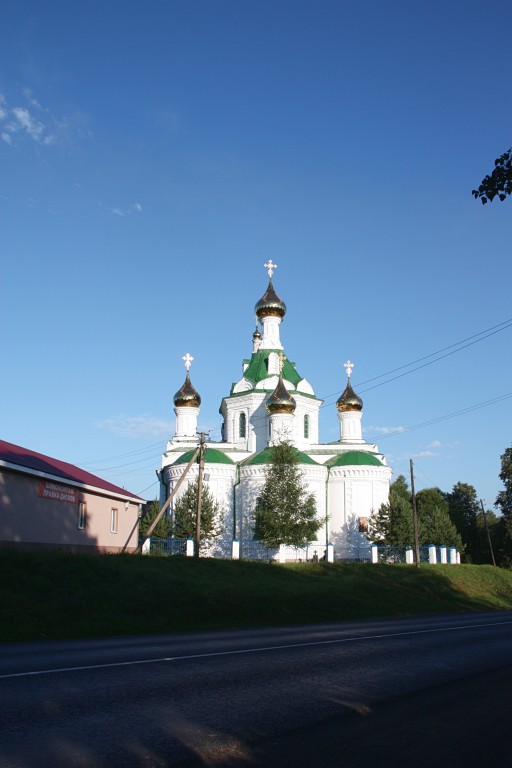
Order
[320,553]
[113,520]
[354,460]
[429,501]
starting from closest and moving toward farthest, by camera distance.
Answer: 1. [113,520]
2. [320,553]
3. [354,460]
4. [429,501]

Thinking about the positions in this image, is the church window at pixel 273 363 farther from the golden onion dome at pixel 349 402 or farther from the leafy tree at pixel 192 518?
the leafy tree at pixel 192 518

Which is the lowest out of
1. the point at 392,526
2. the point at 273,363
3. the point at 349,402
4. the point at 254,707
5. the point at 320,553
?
the point at 254,707

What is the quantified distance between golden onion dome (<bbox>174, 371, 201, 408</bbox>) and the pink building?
24943mm

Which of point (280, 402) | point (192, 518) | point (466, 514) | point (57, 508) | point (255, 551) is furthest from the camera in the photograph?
point (466, 514)

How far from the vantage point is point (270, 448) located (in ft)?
152

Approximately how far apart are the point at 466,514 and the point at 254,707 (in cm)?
7860

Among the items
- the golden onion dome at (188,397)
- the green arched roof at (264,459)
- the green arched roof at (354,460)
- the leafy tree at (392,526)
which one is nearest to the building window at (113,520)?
the green arched roof at (264,459)

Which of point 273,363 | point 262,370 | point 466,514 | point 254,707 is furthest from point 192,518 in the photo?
point 466,514

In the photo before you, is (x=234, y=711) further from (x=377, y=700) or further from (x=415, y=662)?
(x=415, y=662)

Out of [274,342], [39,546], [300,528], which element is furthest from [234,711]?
[274,342]

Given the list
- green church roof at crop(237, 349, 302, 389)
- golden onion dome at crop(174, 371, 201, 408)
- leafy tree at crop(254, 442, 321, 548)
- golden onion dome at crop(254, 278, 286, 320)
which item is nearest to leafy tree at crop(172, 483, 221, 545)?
leafy tree at crop(254, 442, 321, 548)

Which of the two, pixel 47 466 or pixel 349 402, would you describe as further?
pixel 349 402

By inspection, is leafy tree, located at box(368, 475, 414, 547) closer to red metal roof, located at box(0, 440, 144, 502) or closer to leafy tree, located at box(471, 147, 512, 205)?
red metal roof, located at box(0, 440, 144, 502)

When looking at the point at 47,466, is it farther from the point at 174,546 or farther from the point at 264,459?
the point at 264,459
